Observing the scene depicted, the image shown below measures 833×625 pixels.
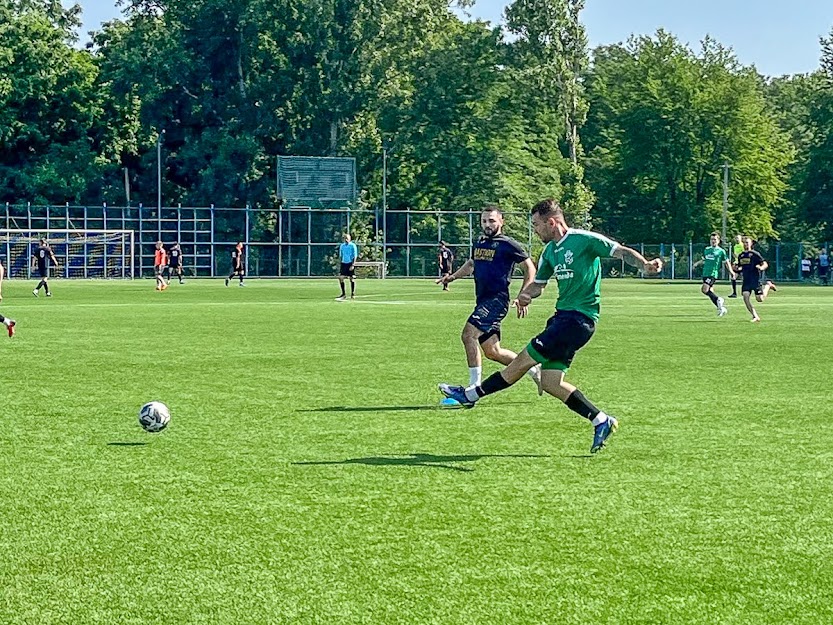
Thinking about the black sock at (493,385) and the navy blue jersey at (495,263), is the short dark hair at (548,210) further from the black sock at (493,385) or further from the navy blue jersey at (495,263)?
the navy blue jersey at (495,263)

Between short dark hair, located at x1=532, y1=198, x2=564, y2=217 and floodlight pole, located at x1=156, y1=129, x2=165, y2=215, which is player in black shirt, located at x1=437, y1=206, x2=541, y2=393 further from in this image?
floodlight pole, located at x1=156, y1=129, x2=165, y2=215

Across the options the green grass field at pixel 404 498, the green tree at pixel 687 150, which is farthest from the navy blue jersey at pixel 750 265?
the green tree at pixel 687 150

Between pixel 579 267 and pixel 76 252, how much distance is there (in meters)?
62.7

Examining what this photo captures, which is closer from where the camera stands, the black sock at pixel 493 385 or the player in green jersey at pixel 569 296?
the player in green jersey at pixel 569 296

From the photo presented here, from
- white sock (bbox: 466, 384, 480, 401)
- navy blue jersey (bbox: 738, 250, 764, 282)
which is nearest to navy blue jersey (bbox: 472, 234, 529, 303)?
white sock (bbox: 466, 384, 480, 401)

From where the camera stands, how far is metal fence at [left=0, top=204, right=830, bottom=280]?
7288 centimetres

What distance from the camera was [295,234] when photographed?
255 ft

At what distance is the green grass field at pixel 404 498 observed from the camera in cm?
572

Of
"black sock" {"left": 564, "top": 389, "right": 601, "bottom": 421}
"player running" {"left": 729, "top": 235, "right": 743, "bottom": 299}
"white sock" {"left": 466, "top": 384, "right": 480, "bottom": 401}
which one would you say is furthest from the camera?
"player running" {"left": 729, "top": 235, "right": 743, "bottom": 299}

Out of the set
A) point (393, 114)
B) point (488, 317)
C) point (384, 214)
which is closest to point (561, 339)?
point (488, 317)

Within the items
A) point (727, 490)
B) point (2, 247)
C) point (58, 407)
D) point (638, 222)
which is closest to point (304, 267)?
point (2, 247)

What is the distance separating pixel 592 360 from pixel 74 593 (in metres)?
13.2

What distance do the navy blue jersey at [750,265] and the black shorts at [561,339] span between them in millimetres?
22258

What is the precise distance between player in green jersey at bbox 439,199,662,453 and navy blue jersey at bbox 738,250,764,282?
21.8 m
